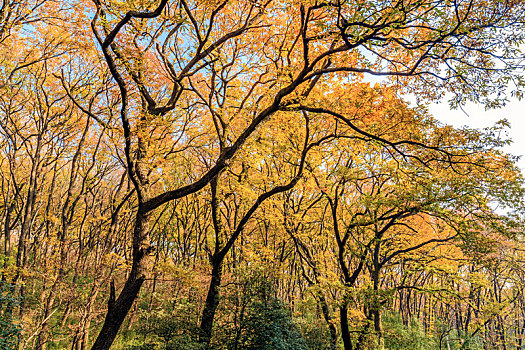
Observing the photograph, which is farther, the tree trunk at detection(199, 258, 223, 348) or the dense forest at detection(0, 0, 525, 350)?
the tree trunk at detection(199, 258, 223, 348)

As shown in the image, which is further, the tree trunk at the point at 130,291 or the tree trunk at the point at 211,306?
the tree trunk at the point at 211,306

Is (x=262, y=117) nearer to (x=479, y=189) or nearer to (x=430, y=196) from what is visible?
(x=430, y=196)

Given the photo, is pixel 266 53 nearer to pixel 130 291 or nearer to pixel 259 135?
pixel 259 135

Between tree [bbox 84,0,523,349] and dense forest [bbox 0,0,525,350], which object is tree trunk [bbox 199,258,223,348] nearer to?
dense forest [bbox 0,0,525,350]

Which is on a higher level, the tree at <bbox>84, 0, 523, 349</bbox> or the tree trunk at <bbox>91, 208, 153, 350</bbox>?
the tree at <bbox>84, 0, 523, 349</bbox>

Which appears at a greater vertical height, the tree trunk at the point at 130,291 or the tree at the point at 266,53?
the tree at the point at 266,53

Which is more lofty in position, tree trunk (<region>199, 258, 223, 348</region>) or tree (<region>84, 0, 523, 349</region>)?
tree (<region>84, 0, 523, 349</region>)

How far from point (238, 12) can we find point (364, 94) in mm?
4591

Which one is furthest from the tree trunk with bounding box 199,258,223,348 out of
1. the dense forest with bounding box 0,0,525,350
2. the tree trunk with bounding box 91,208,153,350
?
the tree trunk with bounding box 91,208,153,350

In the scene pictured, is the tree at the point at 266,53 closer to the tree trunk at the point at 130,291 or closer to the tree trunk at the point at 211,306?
the tree trunk at the point at 130,291

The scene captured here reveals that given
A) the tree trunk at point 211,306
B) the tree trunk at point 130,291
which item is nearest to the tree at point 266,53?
the tree trunk at point 130,291

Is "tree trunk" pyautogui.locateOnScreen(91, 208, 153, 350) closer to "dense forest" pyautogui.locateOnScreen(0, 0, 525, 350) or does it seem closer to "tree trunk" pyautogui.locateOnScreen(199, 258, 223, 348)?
"dense forest" pyautogui.locateOnScreen(0, 0, 525, 350)

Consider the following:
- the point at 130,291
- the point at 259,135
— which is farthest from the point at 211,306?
the point at 259,135

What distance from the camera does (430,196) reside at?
6.89 meters
